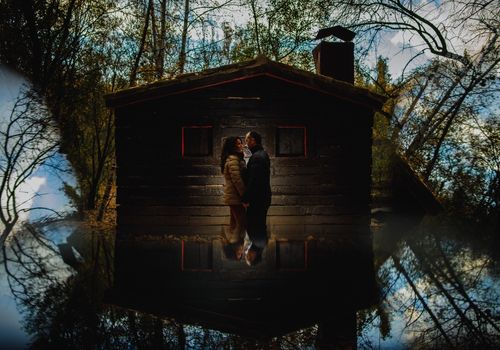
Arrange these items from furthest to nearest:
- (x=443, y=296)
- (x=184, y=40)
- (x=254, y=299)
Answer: (x=184, y=40) < (x=443, y=296) < (x=254, y=299)

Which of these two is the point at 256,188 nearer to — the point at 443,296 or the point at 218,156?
the point at 218,156

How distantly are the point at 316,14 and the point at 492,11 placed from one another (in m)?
8.82

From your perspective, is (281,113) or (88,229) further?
(88,229)

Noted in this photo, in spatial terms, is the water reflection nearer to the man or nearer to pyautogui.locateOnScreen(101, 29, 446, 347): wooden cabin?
the man

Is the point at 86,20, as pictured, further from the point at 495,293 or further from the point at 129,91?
the point at 495,293

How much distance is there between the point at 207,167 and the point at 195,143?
68 cm

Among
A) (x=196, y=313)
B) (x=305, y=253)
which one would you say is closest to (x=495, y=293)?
(x=305, y=253)

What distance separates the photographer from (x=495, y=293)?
22.1 feet

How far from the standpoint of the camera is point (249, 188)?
9695 mm

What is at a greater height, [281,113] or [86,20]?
[86,20]

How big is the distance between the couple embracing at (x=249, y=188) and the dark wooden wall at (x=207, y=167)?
1.59 m

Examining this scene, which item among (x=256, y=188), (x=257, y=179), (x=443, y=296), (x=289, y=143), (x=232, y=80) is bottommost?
(x=443, y=296)

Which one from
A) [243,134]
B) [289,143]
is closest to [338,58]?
[289,143]

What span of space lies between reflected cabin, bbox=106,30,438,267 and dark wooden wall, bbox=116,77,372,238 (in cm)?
2
